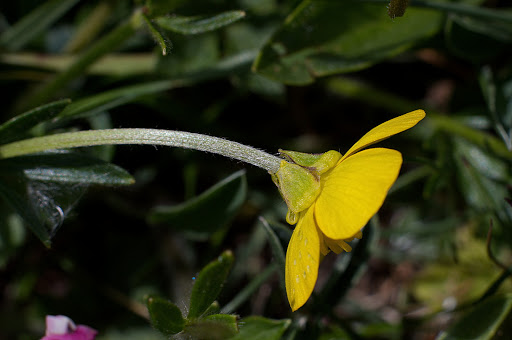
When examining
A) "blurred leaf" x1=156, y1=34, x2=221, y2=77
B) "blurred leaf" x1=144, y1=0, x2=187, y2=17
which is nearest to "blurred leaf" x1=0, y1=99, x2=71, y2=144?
"blurred leaf" x1=144, y1=0, x2=187, y2=17

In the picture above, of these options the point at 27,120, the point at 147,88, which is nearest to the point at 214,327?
the point at 27,120

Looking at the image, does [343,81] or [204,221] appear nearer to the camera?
[204,221]

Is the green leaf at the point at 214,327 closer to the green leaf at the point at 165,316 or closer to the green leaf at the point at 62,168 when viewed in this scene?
the green leaf at the point at 165,316

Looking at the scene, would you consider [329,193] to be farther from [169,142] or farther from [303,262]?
[169,142]

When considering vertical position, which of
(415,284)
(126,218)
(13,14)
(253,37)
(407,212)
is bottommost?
(415,284)

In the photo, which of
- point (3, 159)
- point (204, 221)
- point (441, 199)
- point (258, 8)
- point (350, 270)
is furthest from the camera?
point (441, 199)

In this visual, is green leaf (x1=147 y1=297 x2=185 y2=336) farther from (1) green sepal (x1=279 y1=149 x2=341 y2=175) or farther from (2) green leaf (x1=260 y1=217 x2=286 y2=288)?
(1) green sepal (x1=279 y1=149 x2=341 y2=175)

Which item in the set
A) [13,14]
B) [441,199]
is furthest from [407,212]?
[13,14]

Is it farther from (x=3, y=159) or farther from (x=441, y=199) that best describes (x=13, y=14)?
(x=441, y=199)
